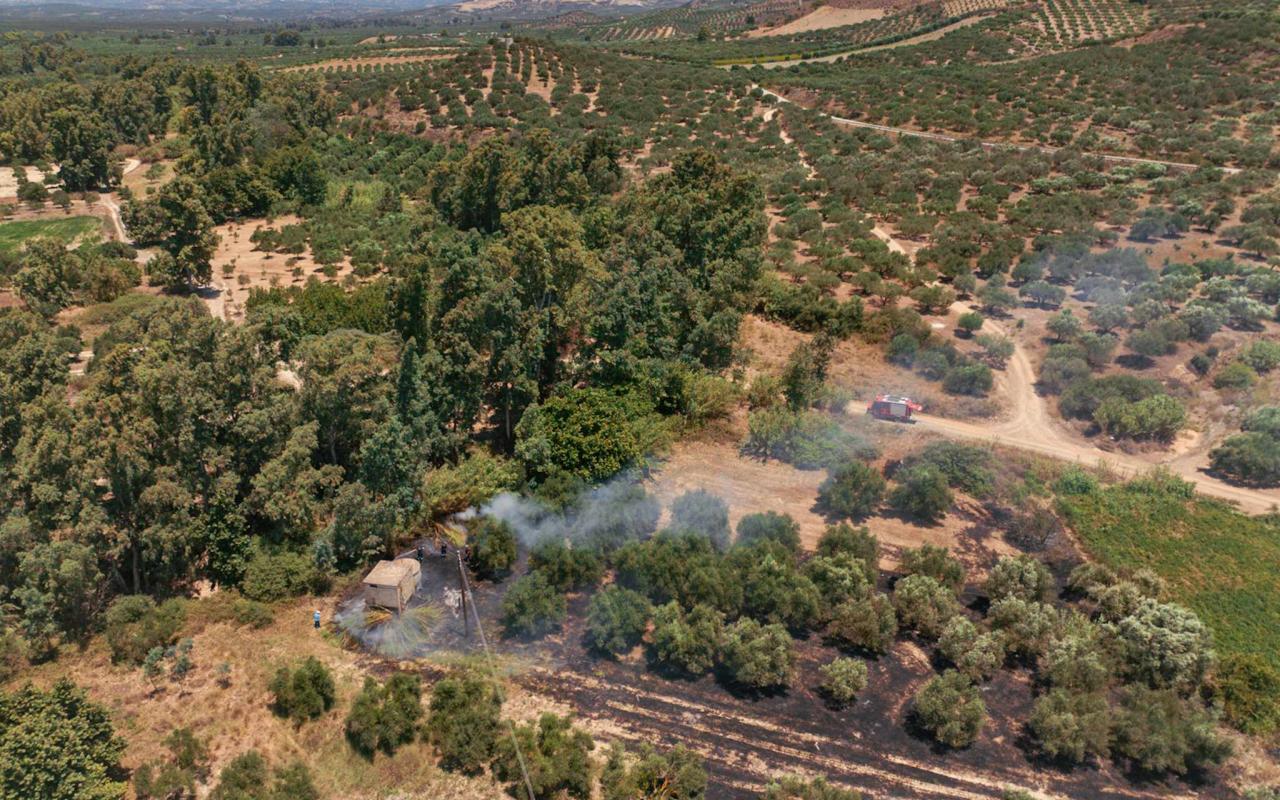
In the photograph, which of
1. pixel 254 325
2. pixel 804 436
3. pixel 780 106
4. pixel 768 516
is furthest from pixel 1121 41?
pixel 254 325

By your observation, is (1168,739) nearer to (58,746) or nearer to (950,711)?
(950,711)

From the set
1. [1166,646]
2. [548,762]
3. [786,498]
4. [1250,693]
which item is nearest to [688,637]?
[548,762]

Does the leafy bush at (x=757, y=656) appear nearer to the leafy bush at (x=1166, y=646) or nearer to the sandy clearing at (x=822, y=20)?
the leafy bush at (x=1166, y=646)

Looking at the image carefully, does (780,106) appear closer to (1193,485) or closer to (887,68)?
(887,68)

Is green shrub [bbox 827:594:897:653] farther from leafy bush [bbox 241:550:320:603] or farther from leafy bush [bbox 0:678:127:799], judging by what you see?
leafy bush [bbox 0:678:127:799]

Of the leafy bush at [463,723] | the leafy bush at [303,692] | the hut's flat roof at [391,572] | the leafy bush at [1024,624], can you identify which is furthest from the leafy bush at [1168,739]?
the leafy bush at [303,692]
